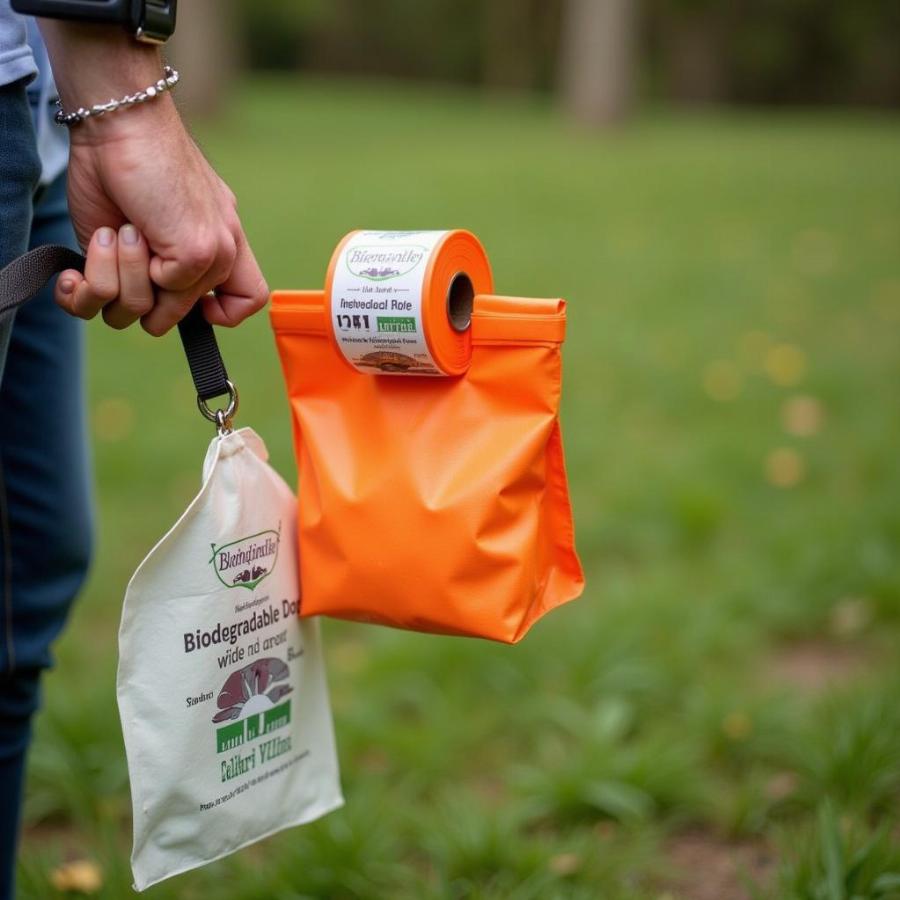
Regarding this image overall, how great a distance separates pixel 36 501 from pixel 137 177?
587mm

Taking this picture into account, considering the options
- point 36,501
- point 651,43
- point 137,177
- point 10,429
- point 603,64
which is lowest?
point 651,43

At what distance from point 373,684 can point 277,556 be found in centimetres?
120

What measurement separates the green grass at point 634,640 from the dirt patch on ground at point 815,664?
0.4 inches

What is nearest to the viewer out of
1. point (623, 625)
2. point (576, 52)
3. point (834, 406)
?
point (623, 625)

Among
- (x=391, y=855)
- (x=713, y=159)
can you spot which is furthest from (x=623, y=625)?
(x=713, y=159)

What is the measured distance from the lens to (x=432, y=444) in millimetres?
1387

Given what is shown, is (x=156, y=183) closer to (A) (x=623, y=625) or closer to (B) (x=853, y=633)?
(A) (x=623, y=625)

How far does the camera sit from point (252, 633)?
57.2 inches

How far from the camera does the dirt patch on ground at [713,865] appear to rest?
1.92 meters

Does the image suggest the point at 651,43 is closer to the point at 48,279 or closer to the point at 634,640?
the point at 634,640

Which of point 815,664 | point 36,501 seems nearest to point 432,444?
point 36,501

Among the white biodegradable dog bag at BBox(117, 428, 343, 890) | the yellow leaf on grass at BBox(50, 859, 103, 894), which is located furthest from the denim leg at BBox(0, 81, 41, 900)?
the white biodegradable dog bag at BBox(117, 428, 343, 890)

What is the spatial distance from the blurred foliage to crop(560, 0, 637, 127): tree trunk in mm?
11177

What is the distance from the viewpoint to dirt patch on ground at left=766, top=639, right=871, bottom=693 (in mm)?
2576
